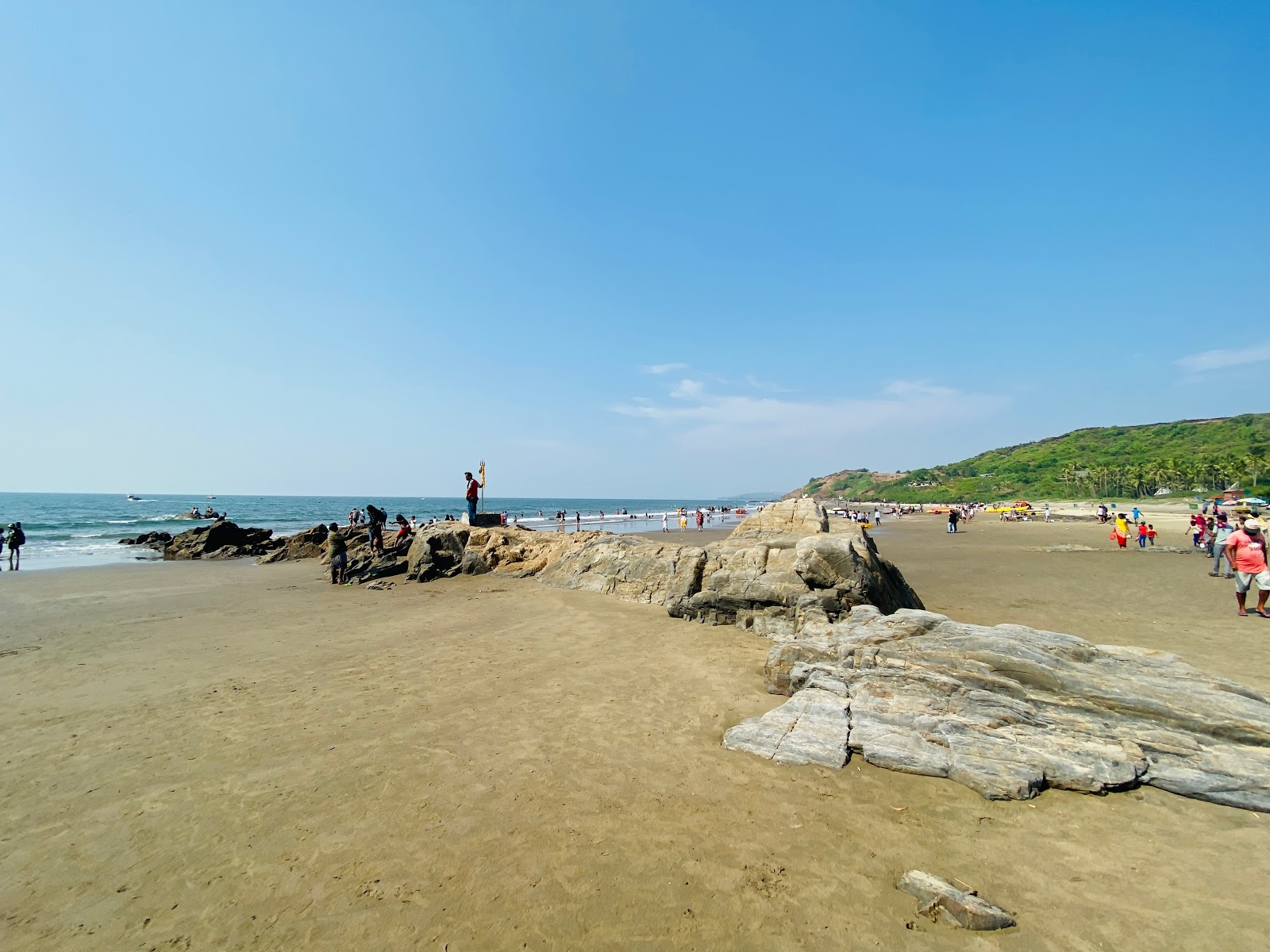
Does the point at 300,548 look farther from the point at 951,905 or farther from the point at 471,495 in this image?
the point at 951,905

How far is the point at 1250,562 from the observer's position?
11383 millimetres

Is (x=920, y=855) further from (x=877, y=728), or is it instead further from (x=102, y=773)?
(x=102, y=773)

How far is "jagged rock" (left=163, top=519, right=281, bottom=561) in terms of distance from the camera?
28.2 metres

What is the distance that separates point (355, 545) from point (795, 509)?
19.1m

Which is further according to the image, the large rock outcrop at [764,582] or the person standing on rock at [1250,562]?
the person standing on rock at [1250,562]

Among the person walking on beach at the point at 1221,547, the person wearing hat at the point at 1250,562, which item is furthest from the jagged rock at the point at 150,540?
the person walking on beach at the point at 1221,547

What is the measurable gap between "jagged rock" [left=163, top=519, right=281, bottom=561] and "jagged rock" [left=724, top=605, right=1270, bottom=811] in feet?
101

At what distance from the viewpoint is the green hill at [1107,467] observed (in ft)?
235

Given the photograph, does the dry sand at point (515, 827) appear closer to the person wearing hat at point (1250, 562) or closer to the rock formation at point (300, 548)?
the person wearing hat at point (1250, 562)

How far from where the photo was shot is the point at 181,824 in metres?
4.42

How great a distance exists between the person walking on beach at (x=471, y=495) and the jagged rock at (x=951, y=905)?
59.9 ft

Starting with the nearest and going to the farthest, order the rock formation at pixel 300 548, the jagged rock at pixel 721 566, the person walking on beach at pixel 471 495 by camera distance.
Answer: the jagged rock at pixel 721 566 < the person walking on beach at pixel 471 495 < the rock formation at pixel 300 548

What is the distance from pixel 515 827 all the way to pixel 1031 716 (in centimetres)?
519

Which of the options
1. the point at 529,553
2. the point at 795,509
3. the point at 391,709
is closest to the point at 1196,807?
the point at 391,709
